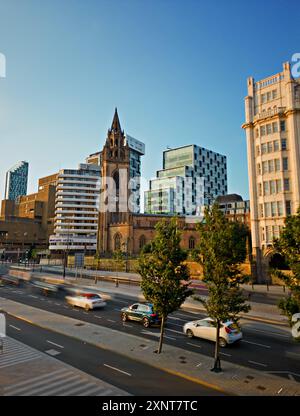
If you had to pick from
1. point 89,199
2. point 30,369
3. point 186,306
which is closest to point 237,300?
point 30,369

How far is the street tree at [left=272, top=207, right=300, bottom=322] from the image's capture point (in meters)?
11.5

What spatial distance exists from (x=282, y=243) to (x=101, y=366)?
10135mm

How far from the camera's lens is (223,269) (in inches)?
543

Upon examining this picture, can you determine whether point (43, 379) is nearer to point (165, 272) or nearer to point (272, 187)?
point (165, 272)

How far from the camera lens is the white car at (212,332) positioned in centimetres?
1683

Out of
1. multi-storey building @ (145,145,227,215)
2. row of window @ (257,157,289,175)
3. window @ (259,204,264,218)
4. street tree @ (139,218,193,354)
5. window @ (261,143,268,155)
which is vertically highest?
multi-storey building @ (145,145,227,215)

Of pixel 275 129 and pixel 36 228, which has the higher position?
pixel 275 129

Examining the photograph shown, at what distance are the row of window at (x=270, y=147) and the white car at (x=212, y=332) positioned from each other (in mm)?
35031

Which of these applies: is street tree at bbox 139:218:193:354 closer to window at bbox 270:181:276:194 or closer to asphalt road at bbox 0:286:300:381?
asphalt road at bbox 0:286:300:381

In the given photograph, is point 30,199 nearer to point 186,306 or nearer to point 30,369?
point 186,306

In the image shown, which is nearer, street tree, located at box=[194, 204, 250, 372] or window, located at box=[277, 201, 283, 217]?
street tree, located at box=[194, 204, 250, 372]

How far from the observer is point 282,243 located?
40.0ft

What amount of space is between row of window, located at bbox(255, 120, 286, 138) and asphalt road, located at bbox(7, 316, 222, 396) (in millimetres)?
42305

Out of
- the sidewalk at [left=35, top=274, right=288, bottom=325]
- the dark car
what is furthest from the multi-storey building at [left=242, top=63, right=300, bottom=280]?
the dark car
